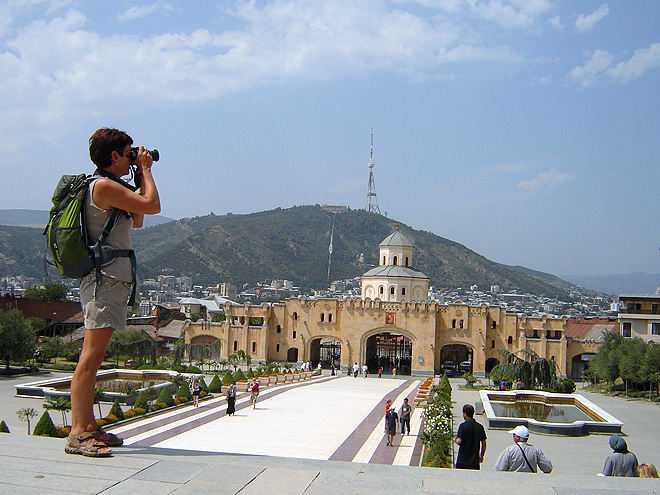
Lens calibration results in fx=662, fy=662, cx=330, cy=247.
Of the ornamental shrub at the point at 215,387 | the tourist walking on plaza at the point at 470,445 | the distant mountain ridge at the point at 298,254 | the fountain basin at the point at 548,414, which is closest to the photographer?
the tourist walking on plaza at the point at 470,445

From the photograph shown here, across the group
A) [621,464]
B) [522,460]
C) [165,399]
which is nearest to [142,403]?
[165,399]

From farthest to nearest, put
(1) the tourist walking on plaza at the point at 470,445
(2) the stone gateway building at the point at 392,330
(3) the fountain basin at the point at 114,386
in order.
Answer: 1. (2) the stone gateway building at the point at 392,330
2. (3) the fountain basin at the point at 114,386
3. (1) the tourist walking on plaza at the point at 470,445

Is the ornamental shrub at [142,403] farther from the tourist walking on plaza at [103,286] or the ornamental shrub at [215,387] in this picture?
the tourist walking on plaza at [103,286]

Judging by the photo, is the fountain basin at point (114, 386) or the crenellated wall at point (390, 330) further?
the crenellated wall at point (390, 330)

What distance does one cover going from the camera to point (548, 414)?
22766mm

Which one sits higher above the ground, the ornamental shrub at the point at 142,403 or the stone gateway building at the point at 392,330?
the stone gateway building at the point at 392,330

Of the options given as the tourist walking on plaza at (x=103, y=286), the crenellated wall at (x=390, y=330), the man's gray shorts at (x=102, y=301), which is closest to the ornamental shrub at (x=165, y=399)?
the tourist walking on plaza at (x=103, y=286)

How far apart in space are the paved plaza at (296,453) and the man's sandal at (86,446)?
0.07m

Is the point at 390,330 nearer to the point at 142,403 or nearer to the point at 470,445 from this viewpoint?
the point at 142,403

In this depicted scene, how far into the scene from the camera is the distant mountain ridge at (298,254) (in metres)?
145

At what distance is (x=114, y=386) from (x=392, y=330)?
24.2m

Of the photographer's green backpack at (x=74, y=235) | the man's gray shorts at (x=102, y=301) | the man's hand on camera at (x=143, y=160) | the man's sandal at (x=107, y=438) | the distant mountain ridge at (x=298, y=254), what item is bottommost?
the man's sandal at (x=107, y=438)

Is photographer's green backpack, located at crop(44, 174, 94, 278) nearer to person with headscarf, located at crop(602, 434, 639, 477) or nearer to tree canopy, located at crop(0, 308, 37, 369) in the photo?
person with headscarf, located at crop(602, 434, 639, 477)

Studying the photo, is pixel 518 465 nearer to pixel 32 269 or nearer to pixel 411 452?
pixel 411 452
